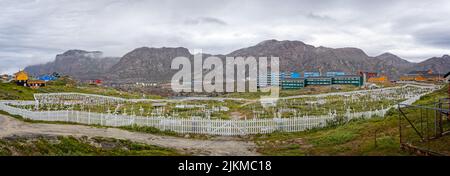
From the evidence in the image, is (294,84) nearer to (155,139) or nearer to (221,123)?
(221,123)

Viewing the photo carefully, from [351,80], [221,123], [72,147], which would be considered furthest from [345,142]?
[351,80]

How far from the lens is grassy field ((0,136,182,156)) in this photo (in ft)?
50.9

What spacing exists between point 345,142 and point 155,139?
11357mm

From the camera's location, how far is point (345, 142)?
61.2 feet

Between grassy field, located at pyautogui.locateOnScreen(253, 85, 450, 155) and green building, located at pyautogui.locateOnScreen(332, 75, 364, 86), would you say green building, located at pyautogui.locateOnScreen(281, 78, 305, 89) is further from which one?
grassy field, located at pyautogui.locateOnScreen(253, 85, 450, 155)

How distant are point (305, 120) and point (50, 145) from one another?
53.0 ft

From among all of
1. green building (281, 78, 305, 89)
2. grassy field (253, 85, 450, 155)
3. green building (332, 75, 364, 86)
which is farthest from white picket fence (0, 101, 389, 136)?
green building (332, 75, 364, 86)

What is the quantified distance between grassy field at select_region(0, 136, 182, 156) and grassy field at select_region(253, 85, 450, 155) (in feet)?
19.6
